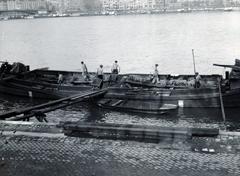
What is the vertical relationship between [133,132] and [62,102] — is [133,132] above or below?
above

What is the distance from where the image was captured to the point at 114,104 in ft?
102

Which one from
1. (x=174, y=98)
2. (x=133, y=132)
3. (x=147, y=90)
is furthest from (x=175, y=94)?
(x=133, y=132)

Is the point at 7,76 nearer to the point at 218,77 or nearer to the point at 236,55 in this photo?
the point at 218,77

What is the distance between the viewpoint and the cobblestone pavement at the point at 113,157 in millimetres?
13117

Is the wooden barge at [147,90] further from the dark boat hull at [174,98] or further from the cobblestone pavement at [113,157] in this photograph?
the cobblestone pavement at [113,157]

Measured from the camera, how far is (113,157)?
1422 cm

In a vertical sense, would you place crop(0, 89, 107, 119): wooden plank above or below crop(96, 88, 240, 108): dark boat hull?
above

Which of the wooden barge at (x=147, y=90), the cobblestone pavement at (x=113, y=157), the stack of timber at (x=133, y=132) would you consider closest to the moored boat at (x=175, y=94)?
the wooden barge at (x=147, y=90)

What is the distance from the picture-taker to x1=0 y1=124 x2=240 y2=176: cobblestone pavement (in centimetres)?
1312

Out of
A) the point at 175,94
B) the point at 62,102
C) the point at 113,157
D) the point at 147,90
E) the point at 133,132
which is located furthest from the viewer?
the point at 147,90

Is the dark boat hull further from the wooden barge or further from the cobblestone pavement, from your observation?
the cobblestone pavement

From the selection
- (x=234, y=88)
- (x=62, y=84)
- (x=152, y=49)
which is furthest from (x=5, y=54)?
(x=234, y=88)

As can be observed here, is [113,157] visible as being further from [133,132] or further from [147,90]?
[147,90]

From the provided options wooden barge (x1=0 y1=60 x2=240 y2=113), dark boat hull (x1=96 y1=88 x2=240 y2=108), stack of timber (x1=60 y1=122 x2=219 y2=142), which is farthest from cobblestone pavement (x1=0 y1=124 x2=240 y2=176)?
wooden barge (x1=0 y1=60 x2=240 y2=113)
